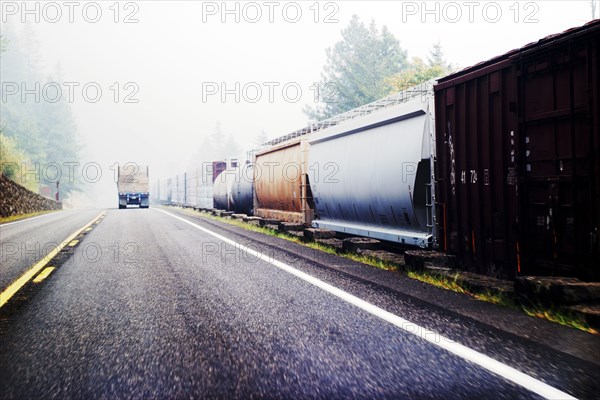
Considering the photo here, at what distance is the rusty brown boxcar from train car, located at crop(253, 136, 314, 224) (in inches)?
233

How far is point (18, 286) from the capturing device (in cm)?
641

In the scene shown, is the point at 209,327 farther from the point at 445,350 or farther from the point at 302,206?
the point at 302,206

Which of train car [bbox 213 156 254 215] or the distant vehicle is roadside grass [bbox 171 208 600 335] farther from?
the distant vehicle

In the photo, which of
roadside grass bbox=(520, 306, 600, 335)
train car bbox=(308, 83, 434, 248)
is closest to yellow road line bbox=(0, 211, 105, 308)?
roadside grass bbox=(520, 306, 600, 335)

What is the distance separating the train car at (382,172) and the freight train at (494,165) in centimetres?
2

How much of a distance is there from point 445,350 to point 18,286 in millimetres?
5432

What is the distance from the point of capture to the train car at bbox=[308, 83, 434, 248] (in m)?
7.98

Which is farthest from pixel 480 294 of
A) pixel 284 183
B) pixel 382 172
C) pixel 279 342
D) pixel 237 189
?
pixel 237 189

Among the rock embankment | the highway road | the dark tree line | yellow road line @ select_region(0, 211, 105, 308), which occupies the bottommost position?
the highway road

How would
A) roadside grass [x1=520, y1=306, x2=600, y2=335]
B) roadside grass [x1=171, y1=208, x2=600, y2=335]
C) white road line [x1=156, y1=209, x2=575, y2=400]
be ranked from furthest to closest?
roadside grass [x1=171, y1=208, x2=600, y2=335]
roadside grass [x1=520, y1=306, x2=600, y2=335]
white road line [x1=156, y1=209, x2=575, y2=400]

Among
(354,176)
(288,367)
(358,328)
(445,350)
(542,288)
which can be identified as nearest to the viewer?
(288,367)

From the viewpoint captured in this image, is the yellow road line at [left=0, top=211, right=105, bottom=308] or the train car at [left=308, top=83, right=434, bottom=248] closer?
the yellow road line at [left=0, top=211, right=105, bottom=308]

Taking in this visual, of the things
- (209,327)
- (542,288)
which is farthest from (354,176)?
(209,327)

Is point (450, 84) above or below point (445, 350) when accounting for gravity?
above
